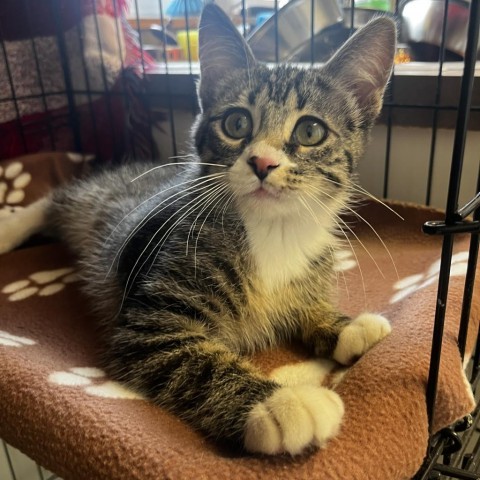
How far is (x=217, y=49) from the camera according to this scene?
0.87 meters

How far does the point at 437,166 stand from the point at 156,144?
2.87 ft

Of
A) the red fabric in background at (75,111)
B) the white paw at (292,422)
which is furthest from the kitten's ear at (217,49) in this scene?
the red fabric in background at (75,111)

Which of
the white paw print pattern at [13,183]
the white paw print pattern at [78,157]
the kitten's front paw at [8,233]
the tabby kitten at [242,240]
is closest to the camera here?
the tabby kitten at [242,240]

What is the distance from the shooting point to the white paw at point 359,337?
755 millimetres

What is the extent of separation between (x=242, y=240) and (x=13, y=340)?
42 cm

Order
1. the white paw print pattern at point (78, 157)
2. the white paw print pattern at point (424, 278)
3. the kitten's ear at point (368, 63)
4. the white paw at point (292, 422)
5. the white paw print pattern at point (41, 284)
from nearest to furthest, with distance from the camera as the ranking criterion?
the white paw at point (292, 422), the kitten's ear at point (368, 63), the white paw print pattern at point (424, 278), the white paw print pattern at point (41, 284), the white paw print pattern at point (78, 157)

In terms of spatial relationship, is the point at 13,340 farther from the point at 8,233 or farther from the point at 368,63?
the point at 368,63

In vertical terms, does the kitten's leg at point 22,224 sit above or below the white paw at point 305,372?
above

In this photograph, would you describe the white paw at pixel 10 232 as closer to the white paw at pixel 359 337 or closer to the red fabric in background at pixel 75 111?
the red fabric in background at pixel 75 111

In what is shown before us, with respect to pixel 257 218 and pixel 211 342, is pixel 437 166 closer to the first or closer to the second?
pixel 257 218

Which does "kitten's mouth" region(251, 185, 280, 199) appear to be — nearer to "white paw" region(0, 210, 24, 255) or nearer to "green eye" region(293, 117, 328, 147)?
"green eye" region(293, 117, 328, 147)

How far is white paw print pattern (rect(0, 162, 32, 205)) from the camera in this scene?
1.36m

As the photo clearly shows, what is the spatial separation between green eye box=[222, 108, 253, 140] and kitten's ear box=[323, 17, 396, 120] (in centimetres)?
17

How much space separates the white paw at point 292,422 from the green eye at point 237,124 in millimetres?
398
